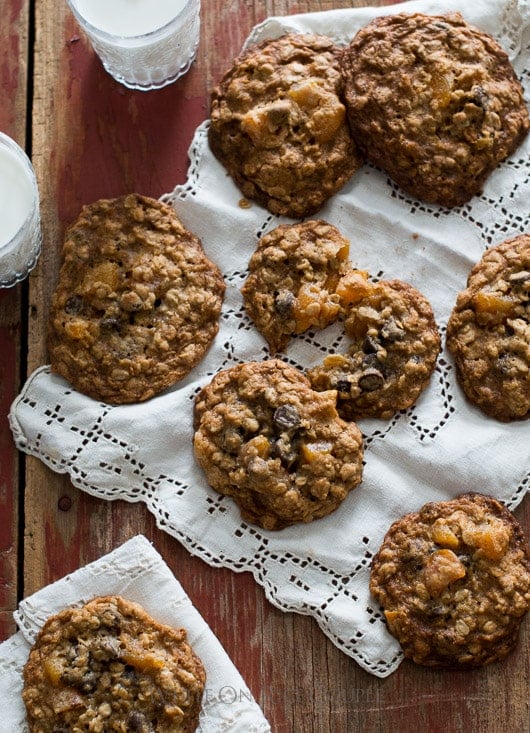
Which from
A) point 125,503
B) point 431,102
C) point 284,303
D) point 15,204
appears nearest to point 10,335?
point 15,204

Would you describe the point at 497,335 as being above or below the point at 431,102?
below

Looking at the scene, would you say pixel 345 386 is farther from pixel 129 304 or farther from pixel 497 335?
pixel 129 304

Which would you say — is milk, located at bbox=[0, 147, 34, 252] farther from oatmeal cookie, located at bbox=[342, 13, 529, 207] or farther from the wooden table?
oatmeal cookie, located at bbox=[342, 13, 529, 207]

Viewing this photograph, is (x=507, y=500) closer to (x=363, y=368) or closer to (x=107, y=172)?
(x=363, y=368)

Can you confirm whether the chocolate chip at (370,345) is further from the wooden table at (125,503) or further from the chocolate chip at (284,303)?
the wooden table at (125,503)

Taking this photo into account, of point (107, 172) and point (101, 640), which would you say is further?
point (107, 172)

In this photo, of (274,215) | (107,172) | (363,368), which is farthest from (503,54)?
(107,172)

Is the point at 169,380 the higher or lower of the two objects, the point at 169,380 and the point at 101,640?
the higher
